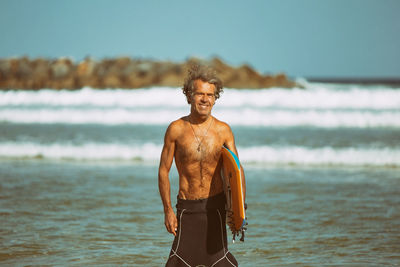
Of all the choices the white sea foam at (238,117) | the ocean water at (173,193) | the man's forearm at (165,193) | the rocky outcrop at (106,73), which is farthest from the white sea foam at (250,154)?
the rocky outcrop at (106,73)

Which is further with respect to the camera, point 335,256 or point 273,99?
point 273,99

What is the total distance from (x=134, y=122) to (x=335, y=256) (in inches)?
610

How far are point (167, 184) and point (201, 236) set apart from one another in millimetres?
395

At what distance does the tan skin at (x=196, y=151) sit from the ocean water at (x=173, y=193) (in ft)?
4.57

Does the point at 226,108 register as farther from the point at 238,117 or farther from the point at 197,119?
the point at 197,119

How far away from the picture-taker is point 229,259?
3.59 m

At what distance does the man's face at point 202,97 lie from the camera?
3557 mm

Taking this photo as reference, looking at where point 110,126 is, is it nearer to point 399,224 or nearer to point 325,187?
point 325,187

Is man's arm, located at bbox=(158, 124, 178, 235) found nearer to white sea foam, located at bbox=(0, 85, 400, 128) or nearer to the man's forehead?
the man's forehead

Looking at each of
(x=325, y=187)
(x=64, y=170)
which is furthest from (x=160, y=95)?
(x=325, y=187)

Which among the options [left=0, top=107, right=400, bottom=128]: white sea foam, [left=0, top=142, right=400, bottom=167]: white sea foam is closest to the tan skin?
[left=0, top=142, right=400, bottom=167]: white sea foam

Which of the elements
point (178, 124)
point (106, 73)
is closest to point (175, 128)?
point (178, 124)

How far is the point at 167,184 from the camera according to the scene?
3.59m

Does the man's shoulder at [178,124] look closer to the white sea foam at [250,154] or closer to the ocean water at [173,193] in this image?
the ocean water at [173,193]
